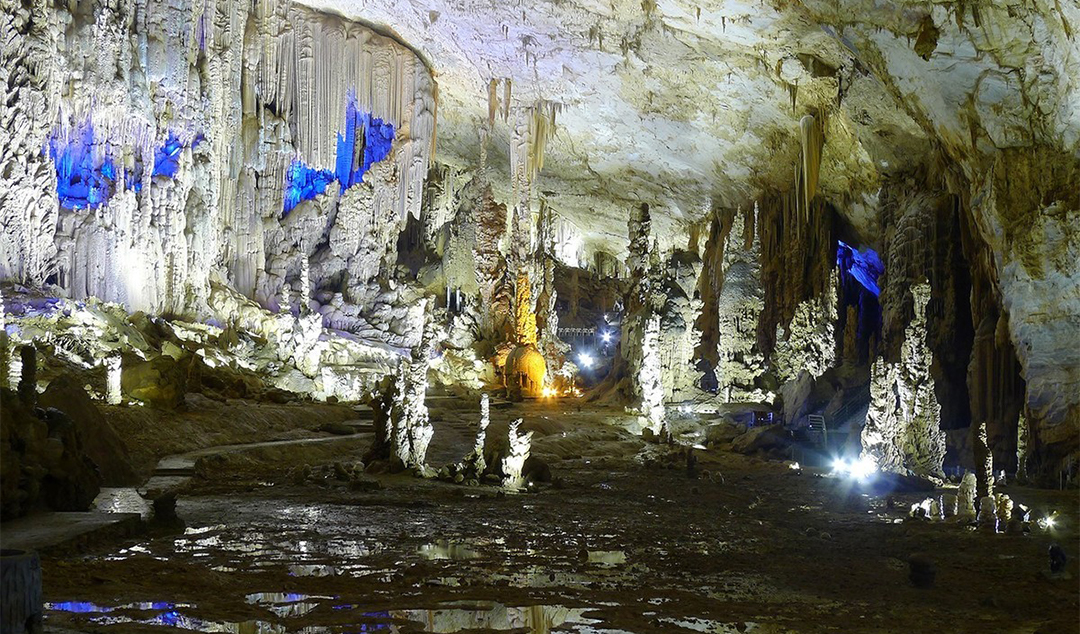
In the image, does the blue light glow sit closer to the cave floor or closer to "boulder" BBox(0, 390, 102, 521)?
the cave floor

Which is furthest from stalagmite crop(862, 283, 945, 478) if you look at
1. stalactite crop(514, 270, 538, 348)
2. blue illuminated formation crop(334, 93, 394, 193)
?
blue illuminated formation crop(334, 93, 394, 193)

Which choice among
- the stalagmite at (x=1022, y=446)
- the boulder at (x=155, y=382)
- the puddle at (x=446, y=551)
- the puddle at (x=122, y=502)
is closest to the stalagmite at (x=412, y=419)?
the puddle at (x=122, y=502)

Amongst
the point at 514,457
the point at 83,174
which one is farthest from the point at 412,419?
the point at 83,174

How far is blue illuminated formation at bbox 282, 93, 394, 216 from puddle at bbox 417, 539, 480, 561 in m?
26.0

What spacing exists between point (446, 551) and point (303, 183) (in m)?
28.4

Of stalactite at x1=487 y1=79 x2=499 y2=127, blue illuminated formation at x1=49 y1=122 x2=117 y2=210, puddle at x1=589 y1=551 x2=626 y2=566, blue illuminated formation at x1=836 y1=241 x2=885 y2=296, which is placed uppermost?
stalactite at x1=487 y1=79 x2=499 y2=127

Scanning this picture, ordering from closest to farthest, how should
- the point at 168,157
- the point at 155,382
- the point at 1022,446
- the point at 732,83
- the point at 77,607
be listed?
the point at 77,607, the point at 1022,446, the point at 155,382, the point at 732,83, the point at 168,157

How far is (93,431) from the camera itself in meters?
11.6

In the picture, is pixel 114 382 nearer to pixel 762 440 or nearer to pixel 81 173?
pixel 81 173

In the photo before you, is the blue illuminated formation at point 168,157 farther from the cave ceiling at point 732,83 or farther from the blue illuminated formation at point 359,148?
the blue illuminated formation at point 359,148

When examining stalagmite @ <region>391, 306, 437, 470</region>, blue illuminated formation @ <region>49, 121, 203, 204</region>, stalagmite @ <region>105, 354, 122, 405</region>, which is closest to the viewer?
stalagmite @ <region>391, 306, 437, 470</region>

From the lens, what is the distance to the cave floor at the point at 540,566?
5633 mm

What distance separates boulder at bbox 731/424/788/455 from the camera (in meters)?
20.8

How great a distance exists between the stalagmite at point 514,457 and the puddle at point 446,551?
497cm
